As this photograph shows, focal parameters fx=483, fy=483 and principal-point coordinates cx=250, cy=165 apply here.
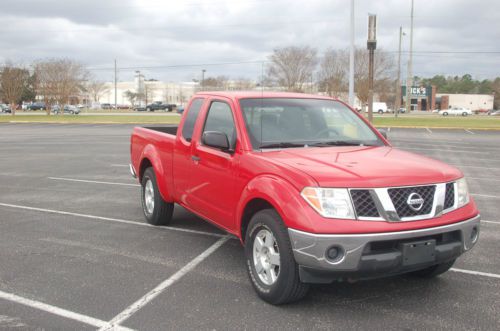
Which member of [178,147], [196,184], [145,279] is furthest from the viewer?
[178,147]

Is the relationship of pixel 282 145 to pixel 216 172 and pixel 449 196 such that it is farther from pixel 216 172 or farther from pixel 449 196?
pixel 449 196

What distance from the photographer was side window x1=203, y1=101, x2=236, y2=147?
16.0 feet

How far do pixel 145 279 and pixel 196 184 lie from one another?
1200 millimetres

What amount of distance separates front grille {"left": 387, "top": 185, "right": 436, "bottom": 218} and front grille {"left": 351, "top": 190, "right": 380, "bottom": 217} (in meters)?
0.16

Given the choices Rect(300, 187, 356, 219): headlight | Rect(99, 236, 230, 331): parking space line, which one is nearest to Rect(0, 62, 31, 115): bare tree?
Rect(99, 236, 230, 331): parking space line

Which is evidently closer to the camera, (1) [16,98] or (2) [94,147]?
(2) [94,147]

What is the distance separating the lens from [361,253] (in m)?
3.47

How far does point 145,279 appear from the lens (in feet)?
15.3

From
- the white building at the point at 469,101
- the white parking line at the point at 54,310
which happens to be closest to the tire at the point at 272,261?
the white parking line at the point at 54,310

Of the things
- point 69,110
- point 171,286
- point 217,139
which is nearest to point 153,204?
point 171,286

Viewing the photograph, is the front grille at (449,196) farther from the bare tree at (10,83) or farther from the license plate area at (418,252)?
the bare tree at (10,83)

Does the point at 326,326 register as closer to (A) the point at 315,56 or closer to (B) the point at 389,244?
(B) the point at 389,244

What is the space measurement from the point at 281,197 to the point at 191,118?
2484mm

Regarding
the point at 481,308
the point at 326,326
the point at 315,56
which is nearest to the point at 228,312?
the point at 326,326
